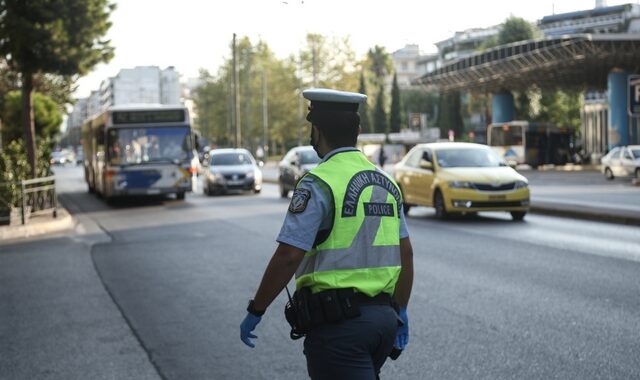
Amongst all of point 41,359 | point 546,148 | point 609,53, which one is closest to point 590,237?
point 41,359

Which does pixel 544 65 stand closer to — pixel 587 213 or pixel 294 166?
pixel 294 166

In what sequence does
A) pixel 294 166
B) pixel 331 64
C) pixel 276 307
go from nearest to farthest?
1. pixel 276 307
2. pixel 294 166
3. pixel 331 64

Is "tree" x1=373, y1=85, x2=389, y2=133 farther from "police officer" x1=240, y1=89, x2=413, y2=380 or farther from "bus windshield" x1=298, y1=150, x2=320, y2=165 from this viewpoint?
"police officer" x1=240, y1=89, x2=413, y2=380

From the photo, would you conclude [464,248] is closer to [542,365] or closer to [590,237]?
[590,237]

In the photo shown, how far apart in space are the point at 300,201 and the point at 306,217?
0.06 metres

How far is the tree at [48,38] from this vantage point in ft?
79.3

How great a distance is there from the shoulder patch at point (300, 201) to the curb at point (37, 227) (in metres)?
14.7

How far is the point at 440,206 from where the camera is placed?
63.2 feet

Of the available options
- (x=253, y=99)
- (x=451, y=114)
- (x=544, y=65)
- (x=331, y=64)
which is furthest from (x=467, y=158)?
(x=451, y=114)

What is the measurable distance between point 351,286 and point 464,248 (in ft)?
35.0

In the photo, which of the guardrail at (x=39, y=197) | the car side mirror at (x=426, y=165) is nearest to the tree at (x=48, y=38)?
the guardrail at (x=39, y=197)

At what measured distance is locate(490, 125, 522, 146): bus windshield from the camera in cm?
5850

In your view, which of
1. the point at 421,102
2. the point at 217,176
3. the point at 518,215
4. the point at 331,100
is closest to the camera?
the point at 331,100

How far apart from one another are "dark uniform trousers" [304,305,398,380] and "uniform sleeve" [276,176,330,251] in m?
0.29
